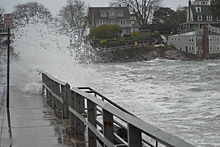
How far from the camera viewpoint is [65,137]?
7.88m

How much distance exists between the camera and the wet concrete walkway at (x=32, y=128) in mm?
7555

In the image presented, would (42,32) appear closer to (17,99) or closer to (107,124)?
(17,99)

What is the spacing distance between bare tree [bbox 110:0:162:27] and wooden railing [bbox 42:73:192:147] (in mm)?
96632

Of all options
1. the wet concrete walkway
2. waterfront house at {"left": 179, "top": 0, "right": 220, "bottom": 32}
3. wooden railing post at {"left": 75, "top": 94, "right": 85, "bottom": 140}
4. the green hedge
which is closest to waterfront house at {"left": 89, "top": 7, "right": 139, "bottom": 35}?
the green hedge

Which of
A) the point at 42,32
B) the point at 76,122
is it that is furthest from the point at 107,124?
the point at 42,32

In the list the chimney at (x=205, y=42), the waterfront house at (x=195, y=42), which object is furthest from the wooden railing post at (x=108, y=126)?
the waterfront house at (x=195, y=42)

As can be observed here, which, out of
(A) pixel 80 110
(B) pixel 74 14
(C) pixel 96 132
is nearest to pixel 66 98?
(A) pixel 80 110

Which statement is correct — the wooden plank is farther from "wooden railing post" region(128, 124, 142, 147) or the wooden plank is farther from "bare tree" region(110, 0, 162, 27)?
"bare tree" region(110, 0, 162, 27)

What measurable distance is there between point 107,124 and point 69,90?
337cm

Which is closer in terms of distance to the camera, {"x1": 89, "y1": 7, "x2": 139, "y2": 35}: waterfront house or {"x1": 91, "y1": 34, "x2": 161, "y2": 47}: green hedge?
{"x1": 91, "y1": 34, "x2": 161, "y2": 47}: green hedge

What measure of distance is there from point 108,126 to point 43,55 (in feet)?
73.5

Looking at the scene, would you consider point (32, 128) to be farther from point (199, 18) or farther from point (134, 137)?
point (199, 18)

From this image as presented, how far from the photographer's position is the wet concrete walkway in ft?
24.8

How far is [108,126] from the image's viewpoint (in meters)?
5.05
